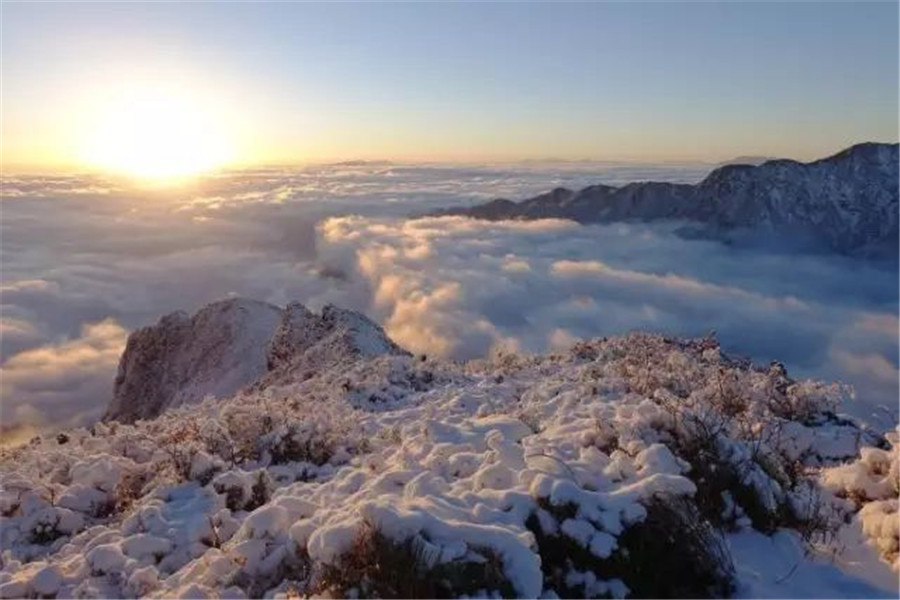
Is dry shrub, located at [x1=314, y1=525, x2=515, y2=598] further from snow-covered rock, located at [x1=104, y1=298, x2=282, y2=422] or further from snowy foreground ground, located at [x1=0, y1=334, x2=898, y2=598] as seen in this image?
snow-covered rock, located at [x1=104, y1=298, x2=282, y2=422]

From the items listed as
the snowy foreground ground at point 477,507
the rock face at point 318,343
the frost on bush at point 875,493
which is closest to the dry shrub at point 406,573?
the snowy foreground ground at point 477,507

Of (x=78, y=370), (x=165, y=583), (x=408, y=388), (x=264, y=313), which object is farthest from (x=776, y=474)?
(x=78, y=370)

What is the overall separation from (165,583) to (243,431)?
3.76 metres

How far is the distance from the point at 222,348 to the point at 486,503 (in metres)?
42.2

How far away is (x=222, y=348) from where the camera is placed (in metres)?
45.4

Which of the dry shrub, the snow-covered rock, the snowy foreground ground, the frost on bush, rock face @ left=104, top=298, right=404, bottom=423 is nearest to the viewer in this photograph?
the dry shrub

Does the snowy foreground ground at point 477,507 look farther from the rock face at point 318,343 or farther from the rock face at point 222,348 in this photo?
the rock face at point 222,348

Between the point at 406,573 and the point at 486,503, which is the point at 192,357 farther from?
the point at 406,573

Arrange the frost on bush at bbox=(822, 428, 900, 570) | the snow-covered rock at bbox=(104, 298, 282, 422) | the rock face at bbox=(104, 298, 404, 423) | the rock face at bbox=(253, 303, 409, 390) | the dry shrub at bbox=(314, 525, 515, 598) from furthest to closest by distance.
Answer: the snow-covered rock at bbox=(104, 298, 282, 422), the rock face at bbox=(104, 298, 404, 423), the rock face at bbox=(253, 303, 409, 390), the frost on bush at bbox=(822, 428, 900, 570), the dry shrub at bbox=(314, 525, 515, 598)

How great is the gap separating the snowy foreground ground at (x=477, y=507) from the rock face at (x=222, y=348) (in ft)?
60.8

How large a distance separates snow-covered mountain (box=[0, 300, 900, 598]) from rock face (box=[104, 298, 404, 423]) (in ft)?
60.0

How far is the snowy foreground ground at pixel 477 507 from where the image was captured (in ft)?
16.9

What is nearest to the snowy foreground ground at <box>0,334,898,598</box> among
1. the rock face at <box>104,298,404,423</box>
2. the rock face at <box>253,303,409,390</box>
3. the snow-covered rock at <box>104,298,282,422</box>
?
the rock face at <box>253,303,409,390</box>

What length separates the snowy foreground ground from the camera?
5.16 meters
